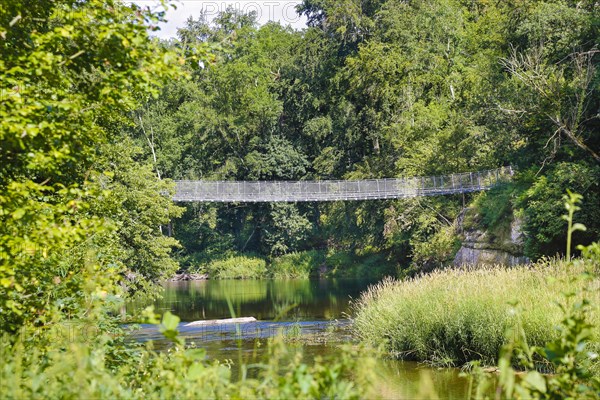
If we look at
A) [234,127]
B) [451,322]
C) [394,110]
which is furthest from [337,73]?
[451,322]

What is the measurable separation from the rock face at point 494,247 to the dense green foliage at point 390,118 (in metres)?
0.58

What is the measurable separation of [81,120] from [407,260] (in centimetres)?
2902

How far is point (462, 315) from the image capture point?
33.8 feet

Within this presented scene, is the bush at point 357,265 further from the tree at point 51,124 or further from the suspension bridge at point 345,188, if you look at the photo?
the tree at point 51,124

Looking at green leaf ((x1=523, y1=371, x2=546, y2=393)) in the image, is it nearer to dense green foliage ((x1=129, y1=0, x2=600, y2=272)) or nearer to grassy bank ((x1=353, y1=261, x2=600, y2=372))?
grassy bank ((x1=353, y1=261, x2=600, y2=372))

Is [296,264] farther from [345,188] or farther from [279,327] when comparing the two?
[279,327]

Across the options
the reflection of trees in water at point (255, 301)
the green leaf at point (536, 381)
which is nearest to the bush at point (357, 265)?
the reflection of trees in water at point (255, 301)

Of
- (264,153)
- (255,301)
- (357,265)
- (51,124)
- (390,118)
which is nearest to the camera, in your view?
(51,124)

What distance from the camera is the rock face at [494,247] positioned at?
21.5 meters

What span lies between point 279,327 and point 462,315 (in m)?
7.42

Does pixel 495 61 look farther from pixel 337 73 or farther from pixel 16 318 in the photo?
pixel 16 318

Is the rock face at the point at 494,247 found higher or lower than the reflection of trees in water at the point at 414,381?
higher

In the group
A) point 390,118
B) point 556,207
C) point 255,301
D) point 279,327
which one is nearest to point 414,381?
point 279,327

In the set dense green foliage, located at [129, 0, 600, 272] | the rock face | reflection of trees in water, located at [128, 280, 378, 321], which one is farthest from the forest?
reflection of trees in water, located at [128, 280, 378, 321]
